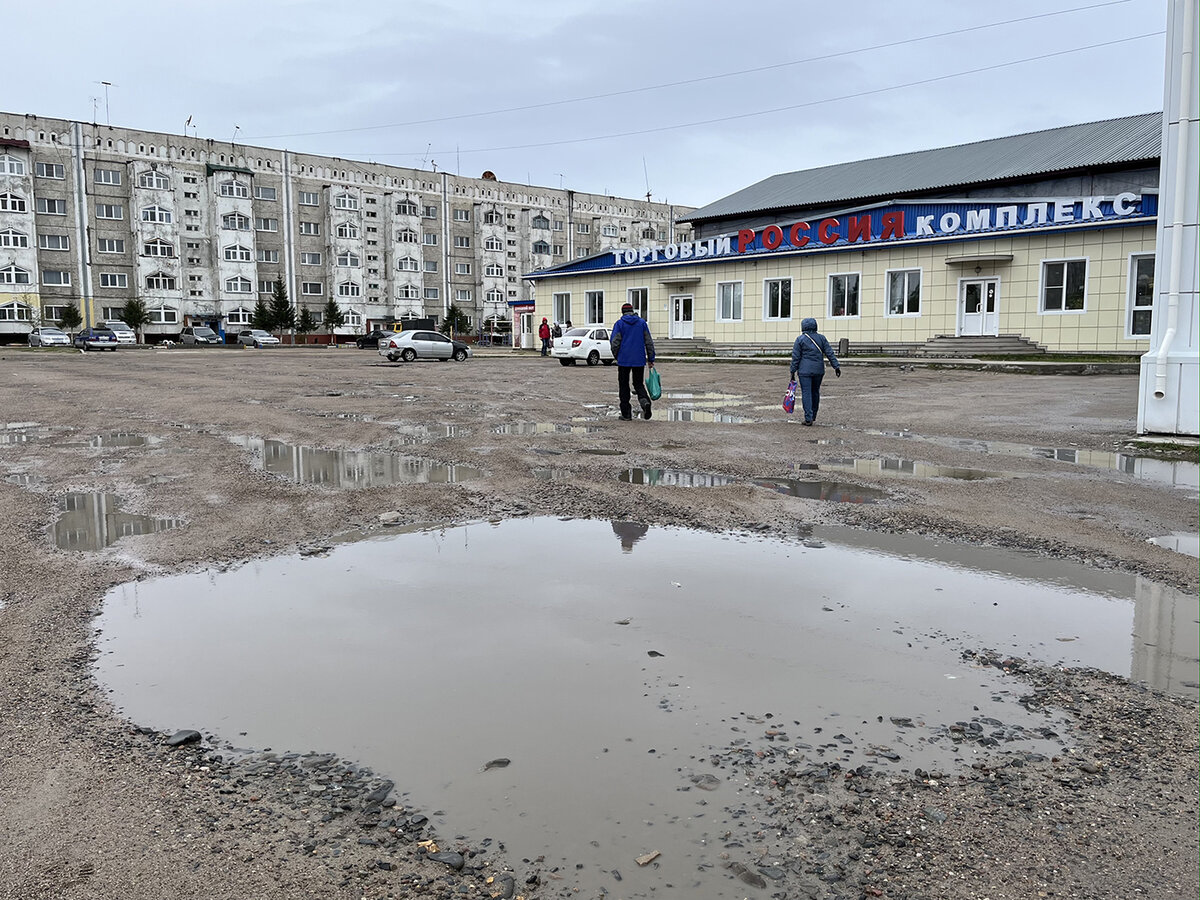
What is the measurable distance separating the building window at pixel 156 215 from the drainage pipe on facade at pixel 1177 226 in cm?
7864

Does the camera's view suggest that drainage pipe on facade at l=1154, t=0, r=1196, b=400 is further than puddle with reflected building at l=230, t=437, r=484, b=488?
Yes

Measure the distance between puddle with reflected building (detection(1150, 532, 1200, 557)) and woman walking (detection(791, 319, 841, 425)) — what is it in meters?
7.01

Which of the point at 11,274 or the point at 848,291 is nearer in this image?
the point at 848,291

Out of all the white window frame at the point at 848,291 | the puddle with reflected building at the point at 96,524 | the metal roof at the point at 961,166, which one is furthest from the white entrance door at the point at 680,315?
the puddle with reflected building at the point at 96,524

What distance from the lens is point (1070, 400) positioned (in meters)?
18.6

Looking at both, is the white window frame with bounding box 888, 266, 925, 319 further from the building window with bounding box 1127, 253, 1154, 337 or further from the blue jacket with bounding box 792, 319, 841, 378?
the blue jacket with bounding box 792, 319, 841, 378

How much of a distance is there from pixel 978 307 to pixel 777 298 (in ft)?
29.0

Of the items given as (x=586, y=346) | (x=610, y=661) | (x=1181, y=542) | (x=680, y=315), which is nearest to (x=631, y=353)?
(x=1181, y=542)

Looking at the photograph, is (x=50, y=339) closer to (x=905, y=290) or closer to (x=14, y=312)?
(x=14, y=312)

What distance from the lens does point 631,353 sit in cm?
1480

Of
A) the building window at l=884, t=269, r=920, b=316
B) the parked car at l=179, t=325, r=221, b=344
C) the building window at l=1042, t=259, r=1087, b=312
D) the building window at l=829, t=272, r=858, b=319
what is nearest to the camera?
the building window at l=1042, t=259, r=1087, b=312

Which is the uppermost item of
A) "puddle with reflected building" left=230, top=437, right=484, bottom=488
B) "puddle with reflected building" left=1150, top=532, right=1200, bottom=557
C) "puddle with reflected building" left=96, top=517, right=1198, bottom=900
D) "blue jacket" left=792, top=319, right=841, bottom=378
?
"blue jacket" left=792, top=319, right=841, bottom=378

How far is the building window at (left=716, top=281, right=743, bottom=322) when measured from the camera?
141 ft

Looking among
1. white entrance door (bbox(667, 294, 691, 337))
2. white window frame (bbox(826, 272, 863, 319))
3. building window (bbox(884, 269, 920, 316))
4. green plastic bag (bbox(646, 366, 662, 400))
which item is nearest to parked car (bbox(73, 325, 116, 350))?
white entrance door (bbox(667, 294, 691, 337))
